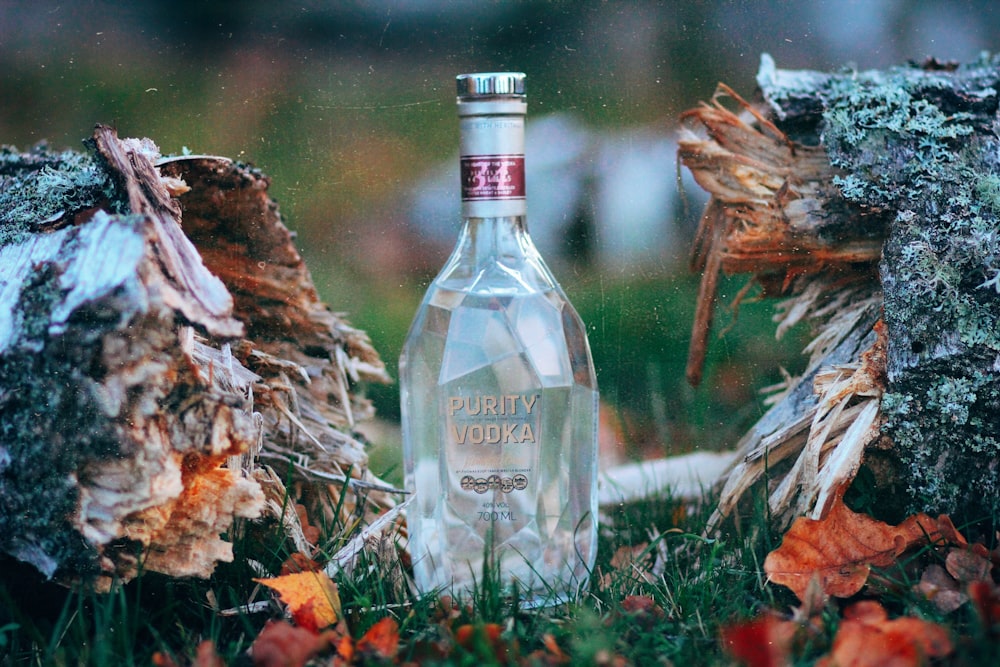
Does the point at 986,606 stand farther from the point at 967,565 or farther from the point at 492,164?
the point at 492,164

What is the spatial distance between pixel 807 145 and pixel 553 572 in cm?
85

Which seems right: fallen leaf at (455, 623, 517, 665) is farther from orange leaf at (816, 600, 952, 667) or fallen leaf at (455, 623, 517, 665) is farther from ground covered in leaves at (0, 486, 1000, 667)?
orange leaf at (816, 600, 952, 667)

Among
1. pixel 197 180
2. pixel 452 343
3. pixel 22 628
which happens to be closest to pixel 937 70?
pixel 452 343

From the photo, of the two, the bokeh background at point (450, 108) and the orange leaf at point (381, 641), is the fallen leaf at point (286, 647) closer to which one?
the orange leaf at point (381, 641)

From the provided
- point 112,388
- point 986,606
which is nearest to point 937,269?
point 986,606

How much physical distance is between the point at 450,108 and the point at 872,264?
2.74ft

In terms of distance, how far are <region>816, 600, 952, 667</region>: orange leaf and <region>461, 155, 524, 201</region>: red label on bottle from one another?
2.38ft

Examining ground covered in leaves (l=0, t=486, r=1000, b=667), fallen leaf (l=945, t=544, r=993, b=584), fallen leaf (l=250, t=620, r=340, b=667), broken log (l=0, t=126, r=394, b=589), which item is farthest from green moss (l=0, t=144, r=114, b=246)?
fallen leaf (l=945, t=544, r=993, b=584)

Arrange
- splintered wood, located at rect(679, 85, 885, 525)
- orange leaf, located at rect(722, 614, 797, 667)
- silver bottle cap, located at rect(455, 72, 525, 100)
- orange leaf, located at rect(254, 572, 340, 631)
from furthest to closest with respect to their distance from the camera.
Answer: splintered wood, located at rect(679, 85, 885, 525), silver bottle cap, located at rect(455, 72, 525, 100), orange leaf, located at rect(254, 572, 340, 631), orange leaf, located at rect(722, 614, 797, 667)

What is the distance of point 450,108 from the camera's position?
66.7 inches

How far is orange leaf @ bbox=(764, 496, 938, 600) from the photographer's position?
46.3 inches

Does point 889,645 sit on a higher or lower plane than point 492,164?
lower

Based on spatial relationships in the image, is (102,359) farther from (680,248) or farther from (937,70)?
(937,70)

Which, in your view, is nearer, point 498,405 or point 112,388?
point 112,388
